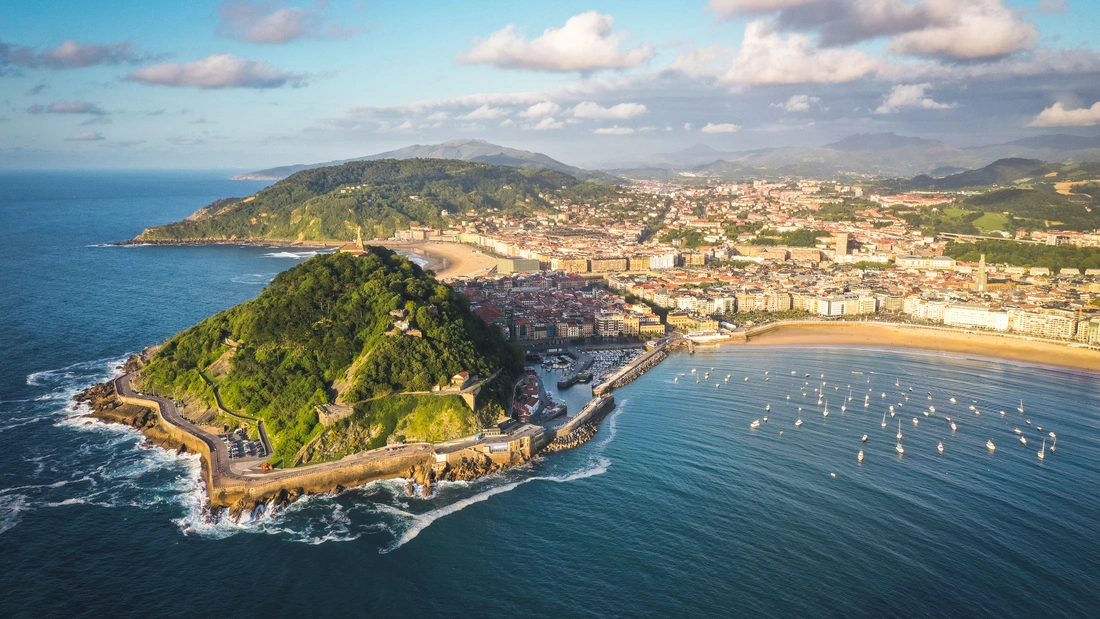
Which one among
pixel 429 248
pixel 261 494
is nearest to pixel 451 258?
pixel 429 248

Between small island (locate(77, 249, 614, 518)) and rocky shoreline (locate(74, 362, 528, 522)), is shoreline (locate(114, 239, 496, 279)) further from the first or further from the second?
rocky shoreline (locate(74, 362, 528, 522))

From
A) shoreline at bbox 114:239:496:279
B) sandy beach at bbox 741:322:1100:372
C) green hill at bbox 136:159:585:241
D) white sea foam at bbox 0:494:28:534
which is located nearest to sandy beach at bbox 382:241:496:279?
shoreline at bbox 114:239:496:279

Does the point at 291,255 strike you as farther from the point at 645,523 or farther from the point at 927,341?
the point at 645,523

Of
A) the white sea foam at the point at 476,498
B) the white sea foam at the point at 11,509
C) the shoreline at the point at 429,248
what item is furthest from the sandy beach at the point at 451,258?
the white sea foam at the point at 11,509

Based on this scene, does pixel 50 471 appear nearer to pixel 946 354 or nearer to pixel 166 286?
pixel 166 286

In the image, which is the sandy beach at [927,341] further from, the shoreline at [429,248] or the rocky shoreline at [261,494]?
the shoreline at [429,248]

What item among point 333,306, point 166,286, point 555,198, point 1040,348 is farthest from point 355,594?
point 555,198
